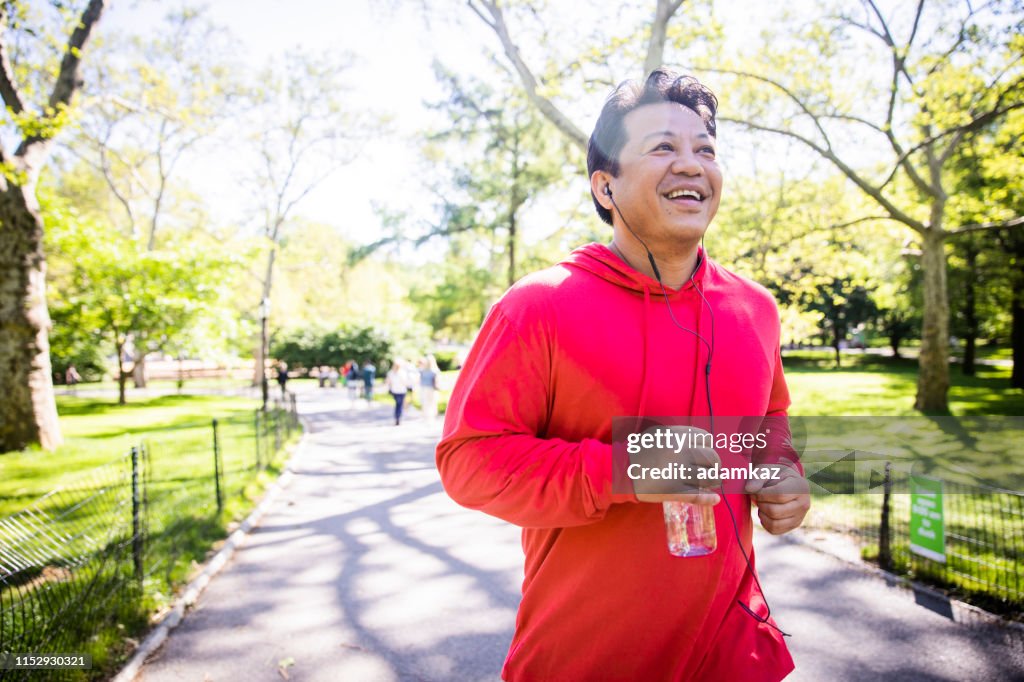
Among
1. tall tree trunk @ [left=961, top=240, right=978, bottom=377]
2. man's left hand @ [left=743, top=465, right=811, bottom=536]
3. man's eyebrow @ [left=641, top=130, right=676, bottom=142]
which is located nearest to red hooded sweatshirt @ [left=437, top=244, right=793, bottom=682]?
man's left hand @ [left=743, top=465, right=811, bottom=536]

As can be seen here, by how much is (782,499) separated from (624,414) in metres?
0.46

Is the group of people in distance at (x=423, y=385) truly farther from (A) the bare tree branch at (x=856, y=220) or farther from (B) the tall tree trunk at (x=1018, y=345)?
(B) the tall tree trunk at (x=1018, y=345)

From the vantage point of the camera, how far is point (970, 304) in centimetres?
2980

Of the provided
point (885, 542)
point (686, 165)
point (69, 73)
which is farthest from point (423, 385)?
point (686, 165)

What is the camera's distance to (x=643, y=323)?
1.64 meters

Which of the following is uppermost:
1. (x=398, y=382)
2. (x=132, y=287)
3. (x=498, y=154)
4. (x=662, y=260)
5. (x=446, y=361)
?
(x=498, y=154)

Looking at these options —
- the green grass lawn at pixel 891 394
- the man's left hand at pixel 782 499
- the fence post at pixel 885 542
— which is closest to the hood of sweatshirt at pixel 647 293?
the man's left hand at pixel 782 499

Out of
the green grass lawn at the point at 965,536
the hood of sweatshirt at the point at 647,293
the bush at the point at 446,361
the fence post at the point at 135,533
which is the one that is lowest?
the green grass lawn at the point at 965,536

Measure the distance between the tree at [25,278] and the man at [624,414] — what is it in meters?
12.8

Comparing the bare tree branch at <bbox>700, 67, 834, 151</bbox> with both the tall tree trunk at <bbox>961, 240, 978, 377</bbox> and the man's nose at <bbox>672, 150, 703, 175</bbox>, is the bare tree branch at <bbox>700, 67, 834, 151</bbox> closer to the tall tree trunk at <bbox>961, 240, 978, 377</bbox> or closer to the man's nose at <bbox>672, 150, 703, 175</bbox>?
the man's nose at <bbox>672, 150, 703, 175</bbox>

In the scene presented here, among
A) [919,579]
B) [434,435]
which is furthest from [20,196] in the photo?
[919,579]

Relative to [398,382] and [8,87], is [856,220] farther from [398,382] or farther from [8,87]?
[8,87]

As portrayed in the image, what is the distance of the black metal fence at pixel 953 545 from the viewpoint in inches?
207

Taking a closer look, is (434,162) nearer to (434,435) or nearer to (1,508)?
(434,435)
